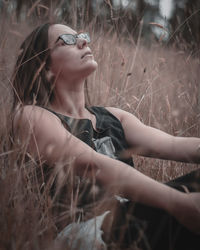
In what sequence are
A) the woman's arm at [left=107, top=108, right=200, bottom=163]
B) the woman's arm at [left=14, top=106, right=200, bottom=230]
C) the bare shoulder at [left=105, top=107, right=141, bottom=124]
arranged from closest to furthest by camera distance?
the woman's arm at [left=14, top=106, right=200, bottom=230], the woman's arm at [left=107, top=108, right=200, bottom=163], the bare shoulder at [left=105, top=107, right=141, bottom=124]

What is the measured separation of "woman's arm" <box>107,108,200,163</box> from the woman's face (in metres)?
0.32

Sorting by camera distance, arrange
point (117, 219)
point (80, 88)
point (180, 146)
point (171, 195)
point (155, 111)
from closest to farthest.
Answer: point (171, 195), point (117, 219), point (180, 146), point (80, 88), point (155, 111)

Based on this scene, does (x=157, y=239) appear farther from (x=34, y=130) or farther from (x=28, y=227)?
(x=34, y=130)

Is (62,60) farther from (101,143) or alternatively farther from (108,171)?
(108,171)

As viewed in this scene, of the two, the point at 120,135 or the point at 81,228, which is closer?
the point at 81,228

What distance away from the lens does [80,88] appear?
54.9 inches

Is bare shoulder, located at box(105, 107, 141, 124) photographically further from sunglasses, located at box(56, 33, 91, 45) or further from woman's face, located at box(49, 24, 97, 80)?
sunglasses, located at box(56, 33, 91, 45)

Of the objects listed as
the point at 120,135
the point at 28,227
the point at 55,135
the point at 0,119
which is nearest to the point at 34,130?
the point at 55,135

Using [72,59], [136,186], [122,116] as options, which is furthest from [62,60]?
[136,186]

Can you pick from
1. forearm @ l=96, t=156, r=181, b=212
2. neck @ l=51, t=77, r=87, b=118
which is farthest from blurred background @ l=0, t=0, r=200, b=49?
forearm @ l=96, t=156, r=181, b=212

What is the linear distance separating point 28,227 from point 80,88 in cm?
75

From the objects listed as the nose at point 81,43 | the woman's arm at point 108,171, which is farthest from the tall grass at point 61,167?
the nose at point 81,43

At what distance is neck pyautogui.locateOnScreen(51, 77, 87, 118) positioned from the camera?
1.35 metres

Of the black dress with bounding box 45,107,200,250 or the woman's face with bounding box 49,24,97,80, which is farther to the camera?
the woman's face with bounding box 49,24,97,80
